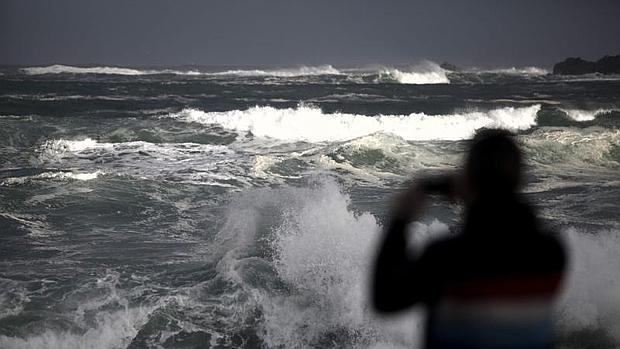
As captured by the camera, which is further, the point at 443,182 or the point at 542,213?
the point at 542,213

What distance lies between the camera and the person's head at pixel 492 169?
1.70 meters

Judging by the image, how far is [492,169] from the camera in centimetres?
171

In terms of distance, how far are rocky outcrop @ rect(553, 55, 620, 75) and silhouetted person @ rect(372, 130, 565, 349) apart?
90.1 meters

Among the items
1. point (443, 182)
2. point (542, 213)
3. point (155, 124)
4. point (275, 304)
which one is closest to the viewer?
point (443, 182)

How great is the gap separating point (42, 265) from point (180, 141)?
40.9 feet

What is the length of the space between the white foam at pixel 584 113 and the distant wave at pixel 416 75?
34378 millimetres

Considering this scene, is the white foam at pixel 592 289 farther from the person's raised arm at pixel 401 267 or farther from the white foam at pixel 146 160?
the white foam at pixel 146 160

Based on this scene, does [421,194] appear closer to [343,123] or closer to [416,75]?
[343,123]

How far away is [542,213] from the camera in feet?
34.2

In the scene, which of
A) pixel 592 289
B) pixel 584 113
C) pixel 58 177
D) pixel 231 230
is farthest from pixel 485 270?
pixel 584 113

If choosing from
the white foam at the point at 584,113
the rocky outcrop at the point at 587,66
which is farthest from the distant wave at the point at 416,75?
the white foam at the point at 584,113

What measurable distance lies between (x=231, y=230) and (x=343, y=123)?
52.0ft

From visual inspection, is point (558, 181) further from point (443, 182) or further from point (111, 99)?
point (111, 99)

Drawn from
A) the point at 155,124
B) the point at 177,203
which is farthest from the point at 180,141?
the point at 177,203
